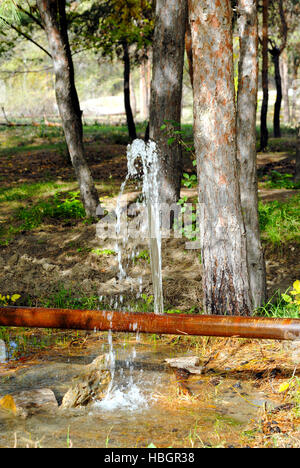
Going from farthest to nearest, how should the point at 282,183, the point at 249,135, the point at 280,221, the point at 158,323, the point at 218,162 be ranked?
the point at 282,183, the point at 280,221, the point at 249,135, the point at 218,162, the point at 158,323

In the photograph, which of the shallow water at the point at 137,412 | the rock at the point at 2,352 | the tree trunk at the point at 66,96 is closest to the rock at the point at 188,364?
the shallow water at the point at 137,412

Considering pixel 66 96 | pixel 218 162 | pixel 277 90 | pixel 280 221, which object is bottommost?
pixel 280 221

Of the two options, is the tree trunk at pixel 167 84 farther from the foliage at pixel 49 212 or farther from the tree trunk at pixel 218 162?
the tree trunk at pixel 218 162

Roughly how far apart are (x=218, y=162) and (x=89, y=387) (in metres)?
2.01

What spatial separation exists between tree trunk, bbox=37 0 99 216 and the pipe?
4499mm

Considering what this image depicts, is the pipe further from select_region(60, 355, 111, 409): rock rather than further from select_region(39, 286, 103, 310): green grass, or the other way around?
select_region(39, 286, 103, 310): green grass

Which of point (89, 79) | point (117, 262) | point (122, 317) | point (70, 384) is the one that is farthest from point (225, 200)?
point (89, 79)

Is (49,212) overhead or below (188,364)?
overhead

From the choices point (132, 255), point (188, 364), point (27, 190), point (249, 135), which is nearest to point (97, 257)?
point (132, 255)

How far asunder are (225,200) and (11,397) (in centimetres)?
220

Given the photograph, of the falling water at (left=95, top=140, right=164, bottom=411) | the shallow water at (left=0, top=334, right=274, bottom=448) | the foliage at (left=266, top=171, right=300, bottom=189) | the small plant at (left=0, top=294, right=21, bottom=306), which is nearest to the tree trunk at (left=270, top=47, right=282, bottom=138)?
the foliage at (left=266, top=171, right=300, bottom=189)

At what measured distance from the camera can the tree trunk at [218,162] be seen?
3.99 metres

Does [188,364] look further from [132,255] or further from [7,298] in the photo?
[132,255]

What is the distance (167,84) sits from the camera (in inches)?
273
